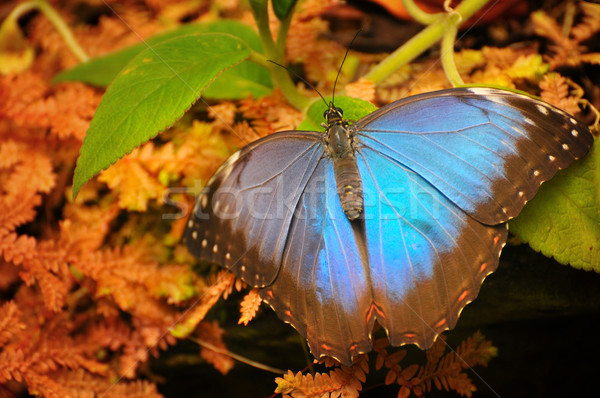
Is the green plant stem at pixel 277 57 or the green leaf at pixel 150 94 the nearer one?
the green leaf at pixel 150 94

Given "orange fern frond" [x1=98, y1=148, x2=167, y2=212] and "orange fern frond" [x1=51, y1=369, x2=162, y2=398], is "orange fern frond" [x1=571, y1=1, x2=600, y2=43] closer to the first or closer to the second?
"orange fern frond" [x1=98, y1=148, x2=167, y2=212]

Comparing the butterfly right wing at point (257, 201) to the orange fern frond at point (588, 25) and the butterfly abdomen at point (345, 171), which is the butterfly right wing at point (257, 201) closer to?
the butterfly abdomen at point (345, 171)

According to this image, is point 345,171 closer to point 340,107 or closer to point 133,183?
point 340,107

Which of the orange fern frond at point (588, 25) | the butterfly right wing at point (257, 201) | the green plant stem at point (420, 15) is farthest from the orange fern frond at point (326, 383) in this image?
the orange fern frond at point (588, 25)

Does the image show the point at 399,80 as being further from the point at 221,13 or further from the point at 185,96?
the point at 221,13

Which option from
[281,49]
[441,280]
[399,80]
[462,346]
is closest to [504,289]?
[462,346]

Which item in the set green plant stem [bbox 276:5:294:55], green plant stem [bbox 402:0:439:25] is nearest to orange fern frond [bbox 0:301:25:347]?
green plant stem [bbox 276:5:294:55]
